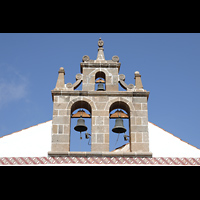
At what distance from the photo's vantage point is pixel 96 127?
52.5ft

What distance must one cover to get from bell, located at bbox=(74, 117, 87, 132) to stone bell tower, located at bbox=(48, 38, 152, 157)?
A: 246mm

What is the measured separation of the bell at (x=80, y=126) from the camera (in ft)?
52.6

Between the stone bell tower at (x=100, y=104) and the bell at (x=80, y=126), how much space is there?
25cm

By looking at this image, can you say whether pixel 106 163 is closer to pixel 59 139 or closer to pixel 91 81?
pixel 59 139

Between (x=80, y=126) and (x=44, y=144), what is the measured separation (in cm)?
121

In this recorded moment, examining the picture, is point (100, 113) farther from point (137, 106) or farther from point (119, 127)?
point (137, 106)

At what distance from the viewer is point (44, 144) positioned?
16.4 metres

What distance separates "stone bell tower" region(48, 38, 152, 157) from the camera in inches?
616

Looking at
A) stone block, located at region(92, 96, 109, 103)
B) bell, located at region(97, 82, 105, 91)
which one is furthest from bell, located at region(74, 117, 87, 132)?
bell, located at region(97, 82, 105, 91)
